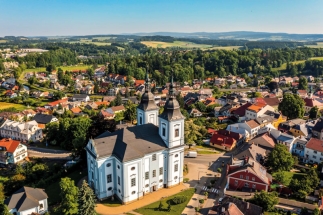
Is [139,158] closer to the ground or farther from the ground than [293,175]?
farther from the ground

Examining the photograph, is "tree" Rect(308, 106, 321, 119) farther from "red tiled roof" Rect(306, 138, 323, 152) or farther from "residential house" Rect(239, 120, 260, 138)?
"red tiled roof" Rect(306, 138, 323, 152)

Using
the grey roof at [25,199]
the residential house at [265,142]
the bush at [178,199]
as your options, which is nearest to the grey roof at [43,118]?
the grey roof at [25,199]

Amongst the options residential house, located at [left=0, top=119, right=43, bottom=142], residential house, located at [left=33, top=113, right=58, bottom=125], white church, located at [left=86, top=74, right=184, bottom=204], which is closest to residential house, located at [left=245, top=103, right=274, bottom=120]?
white church, located at [left=86, top=74, right=184, bottom=204]

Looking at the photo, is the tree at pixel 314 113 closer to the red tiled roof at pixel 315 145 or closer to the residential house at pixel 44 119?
the red tiled roof at pixel 315 145

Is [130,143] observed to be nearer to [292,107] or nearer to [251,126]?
[251,126]

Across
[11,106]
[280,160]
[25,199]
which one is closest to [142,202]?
[25,199]
